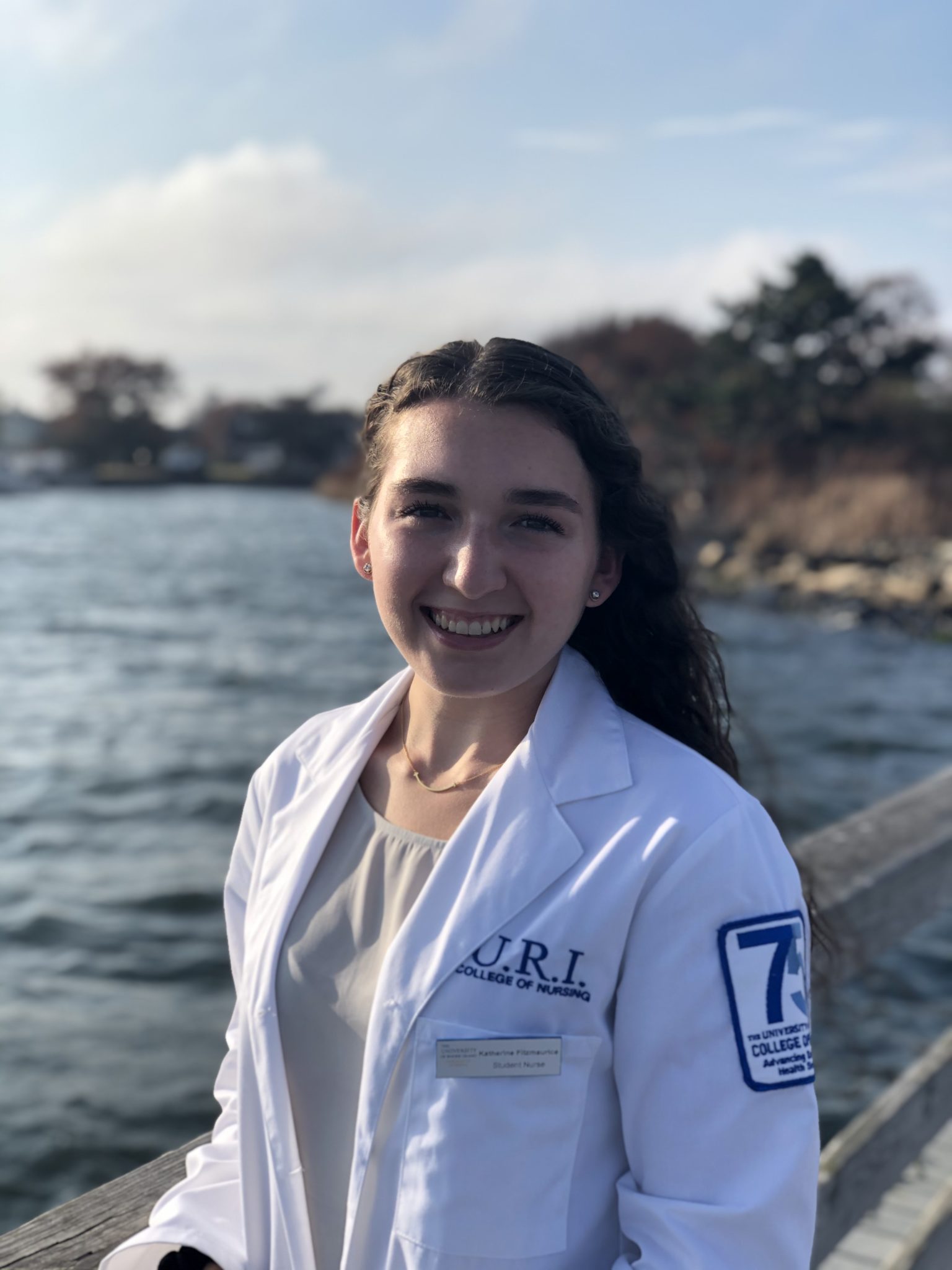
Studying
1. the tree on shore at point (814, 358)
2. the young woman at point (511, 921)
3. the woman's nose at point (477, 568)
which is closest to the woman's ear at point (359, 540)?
the young woman at point (511, 921)

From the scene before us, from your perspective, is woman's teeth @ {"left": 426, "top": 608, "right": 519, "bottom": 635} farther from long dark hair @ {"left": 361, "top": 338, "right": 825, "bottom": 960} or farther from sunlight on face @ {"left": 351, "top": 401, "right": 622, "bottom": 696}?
long dark hair @ {"left": 361, "top": 338, "right": 825, "bottom": 960}

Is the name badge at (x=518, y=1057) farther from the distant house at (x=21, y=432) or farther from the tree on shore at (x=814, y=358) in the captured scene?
the distant house at (x=21, y=432)

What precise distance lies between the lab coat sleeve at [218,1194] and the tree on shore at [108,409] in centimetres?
6770

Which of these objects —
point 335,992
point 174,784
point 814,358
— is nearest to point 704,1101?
point 335,992

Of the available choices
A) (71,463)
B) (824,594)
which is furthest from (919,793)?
(71,463)

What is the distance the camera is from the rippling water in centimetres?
685

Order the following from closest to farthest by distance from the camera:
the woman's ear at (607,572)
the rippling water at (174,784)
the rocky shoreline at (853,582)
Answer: the woman's ear at (607,572)
the rippling water at (174,784)
the rocky shoreline at (853,582)

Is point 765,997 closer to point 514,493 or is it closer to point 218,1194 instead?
point 514,493

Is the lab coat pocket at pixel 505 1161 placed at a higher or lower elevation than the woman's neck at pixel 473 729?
lower

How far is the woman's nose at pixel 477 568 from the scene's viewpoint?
1.49 metres

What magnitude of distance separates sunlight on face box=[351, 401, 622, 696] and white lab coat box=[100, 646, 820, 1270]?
0.47 feet

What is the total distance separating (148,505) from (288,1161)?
5590cm

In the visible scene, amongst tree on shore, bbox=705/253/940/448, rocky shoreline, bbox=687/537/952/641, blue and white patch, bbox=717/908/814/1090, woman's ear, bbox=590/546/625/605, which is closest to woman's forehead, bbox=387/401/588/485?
woman's ear, bbox=590/546/625/605

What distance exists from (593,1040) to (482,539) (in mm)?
589
